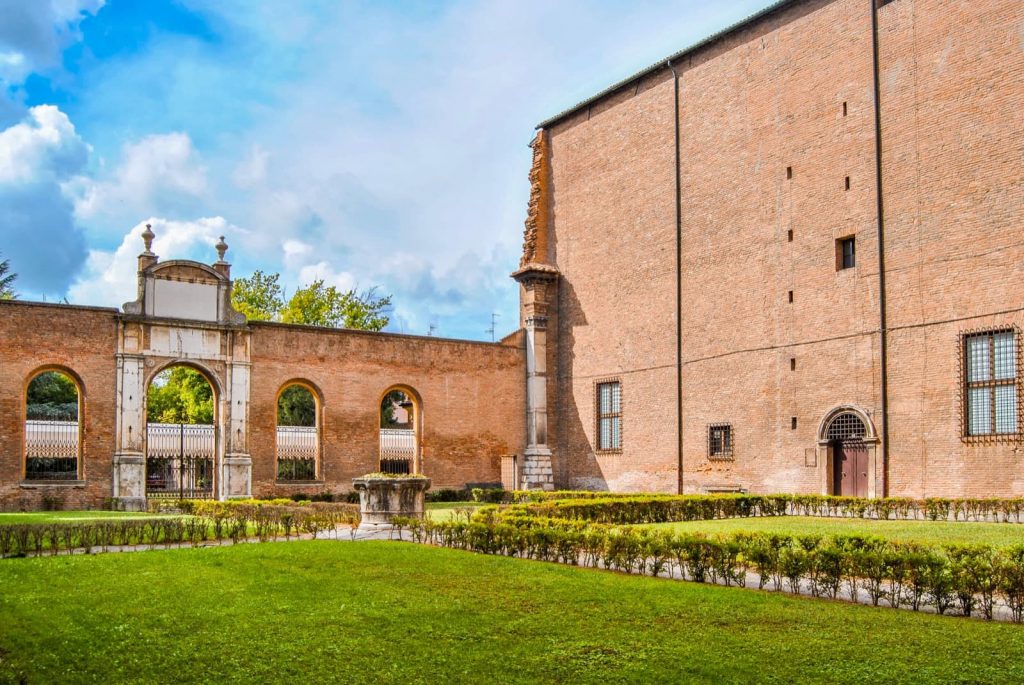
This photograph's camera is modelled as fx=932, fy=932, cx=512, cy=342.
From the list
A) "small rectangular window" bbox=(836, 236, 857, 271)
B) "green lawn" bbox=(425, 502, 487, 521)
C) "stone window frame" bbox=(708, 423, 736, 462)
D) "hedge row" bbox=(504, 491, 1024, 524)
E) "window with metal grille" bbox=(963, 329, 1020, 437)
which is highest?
"small rectangular window" bbox=(836, 236, 857, 271)

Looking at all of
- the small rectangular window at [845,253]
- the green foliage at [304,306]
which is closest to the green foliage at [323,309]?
the green foliage at [304,306]

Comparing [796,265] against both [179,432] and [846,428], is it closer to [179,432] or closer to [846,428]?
[846,428]

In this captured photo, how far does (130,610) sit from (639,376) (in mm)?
21523

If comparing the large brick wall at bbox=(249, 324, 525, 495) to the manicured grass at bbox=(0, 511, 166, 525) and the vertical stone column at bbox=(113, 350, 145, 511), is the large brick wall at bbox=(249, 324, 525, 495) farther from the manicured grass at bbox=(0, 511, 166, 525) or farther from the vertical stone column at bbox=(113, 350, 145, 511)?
the manicured grass at bbox=(0, 511, 166, 525)

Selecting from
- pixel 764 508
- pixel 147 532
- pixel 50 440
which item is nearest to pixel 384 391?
pixel 50 440

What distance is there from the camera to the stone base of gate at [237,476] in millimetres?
25703

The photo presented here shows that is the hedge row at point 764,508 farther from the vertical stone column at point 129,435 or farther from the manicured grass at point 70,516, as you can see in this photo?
the vertical stone column at point 129,435

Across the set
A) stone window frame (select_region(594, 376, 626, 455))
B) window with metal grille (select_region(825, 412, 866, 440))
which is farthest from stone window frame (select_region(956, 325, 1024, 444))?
stone window frame (select_region(594, 376, 626, 455))

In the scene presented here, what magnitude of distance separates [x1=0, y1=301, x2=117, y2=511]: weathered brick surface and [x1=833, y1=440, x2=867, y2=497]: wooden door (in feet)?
60.3

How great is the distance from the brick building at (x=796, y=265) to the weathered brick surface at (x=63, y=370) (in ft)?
43.5

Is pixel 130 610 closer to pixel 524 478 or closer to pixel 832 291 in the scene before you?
pixel 832 291

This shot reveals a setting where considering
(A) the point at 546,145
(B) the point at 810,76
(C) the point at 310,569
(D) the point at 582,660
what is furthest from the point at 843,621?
(A) the point at 546,145

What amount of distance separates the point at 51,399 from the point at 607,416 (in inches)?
1068

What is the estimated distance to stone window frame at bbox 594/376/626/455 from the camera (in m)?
29.2
